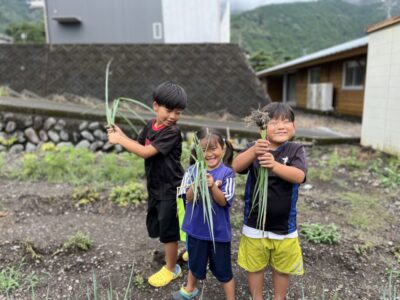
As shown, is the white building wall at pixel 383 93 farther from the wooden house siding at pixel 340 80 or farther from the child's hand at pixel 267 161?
the child's hand at pixel 267 161

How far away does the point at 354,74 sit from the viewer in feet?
37.5

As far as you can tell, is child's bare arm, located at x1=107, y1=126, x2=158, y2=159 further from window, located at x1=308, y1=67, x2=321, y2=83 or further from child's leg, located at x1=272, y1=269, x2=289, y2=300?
window, located at x1=308, y1=67, x2=321, y2=83

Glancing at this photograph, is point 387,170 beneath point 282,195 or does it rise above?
beneath

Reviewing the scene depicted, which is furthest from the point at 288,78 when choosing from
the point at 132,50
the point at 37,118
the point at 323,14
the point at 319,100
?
the point at 323,14

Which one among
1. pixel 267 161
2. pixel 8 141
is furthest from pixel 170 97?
pixel 8 141

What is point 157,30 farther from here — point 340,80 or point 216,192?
point 216,192

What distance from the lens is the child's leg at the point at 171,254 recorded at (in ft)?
7.61

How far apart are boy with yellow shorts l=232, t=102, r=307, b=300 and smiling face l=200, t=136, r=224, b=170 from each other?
0.10 m

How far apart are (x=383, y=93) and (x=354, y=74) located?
21.1 ft

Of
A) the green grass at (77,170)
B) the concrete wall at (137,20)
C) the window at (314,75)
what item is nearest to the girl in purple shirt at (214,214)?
the green grass at (77,170)

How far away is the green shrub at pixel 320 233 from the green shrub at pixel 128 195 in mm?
1730

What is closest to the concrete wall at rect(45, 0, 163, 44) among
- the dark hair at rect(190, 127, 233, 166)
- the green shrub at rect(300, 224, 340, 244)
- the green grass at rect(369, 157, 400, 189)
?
the green grass at rect(369, 157, 400, 189)

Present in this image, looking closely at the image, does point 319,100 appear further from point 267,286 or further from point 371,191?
point 267,286

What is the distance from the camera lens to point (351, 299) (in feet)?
7.06
